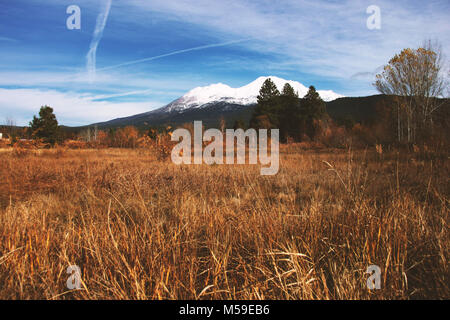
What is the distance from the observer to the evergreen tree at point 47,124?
2809 cm

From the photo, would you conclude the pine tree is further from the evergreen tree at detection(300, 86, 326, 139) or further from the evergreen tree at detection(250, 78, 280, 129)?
the evergreen tree at detection(300, 86, 326, 139)

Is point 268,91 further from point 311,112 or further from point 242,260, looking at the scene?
point 242,260

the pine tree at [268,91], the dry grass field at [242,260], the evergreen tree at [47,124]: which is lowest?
the dry grass field at [242,260]

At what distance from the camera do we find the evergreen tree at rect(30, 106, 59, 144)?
28.1m

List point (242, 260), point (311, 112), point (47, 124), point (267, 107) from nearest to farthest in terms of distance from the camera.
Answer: point (242, 260), point (47, 124), point (311, 112), point (267, 107)

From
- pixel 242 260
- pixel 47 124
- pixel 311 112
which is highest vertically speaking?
pixel 311 112

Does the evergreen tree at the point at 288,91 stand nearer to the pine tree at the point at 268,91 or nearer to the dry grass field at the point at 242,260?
the pine tree at the point at 268,91

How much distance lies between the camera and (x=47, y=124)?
2928 cm

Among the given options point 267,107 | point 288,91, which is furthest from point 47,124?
point 288,91

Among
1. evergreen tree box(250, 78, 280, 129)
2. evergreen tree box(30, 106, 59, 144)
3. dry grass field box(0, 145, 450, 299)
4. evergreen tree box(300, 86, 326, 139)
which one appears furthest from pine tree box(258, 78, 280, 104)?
dry grass field box(0, 145, 450, 299)

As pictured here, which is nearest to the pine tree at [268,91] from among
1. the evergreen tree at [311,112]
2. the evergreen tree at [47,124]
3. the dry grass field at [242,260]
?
the evergreen tree at [311,112]
